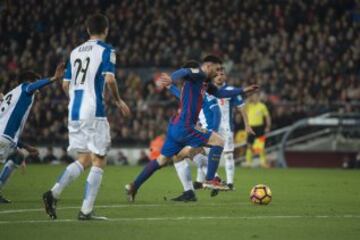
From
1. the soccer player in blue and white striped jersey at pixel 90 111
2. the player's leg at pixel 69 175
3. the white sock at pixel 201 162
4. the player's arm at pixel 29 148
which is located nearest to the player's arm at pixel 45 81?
the soccer player in blue and white striped jersey at pixel 90 111

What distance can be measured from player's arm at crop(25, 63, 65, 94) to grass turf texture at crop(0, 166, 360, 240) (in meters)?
1.72

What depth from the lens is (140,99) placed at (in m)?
29.7

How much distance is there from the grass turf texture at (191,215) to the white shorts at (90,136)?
890mm

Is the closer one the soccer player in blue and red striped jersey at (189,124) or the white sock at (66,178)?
the white sock at (66,178)

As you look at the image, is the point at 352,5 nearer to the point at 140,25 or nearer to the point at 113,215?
the point at 140,25

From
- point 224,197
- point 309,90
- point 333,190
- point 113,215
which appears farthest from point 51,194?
point 309,90

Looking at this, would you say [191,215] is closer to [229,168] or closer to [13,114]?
[13,114]

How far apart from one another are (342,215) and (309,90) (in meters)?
17.7

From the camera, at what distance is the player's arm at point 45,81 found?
11.1 metres

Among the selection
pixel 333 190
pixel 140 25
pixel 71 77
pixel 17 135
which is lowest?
pixel 333 190

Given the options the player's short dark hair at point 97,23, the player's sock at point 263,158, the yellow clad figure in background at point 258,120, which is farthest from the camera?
the player's sock at point 263,158

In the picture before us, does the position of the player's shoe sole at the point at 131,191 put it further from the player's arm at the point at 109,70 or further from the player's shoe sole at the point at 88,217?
the player's arm at the point at 109,70

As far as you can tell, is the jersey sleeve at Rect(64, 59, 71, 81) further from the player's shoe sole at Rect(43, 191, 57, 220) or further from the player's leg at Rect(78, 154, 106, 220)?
the player's shoe sole at Rect(43, 191, 57, 220)

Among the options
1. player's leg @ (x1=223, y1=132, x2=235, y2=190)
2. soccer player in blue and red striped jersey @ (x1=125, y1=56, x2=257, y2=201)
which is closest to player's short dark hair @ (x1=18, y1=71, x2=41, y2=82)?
soccer player in blue and red striped jersey @ (x1=125, y1=56, x2=257, y2=201)
